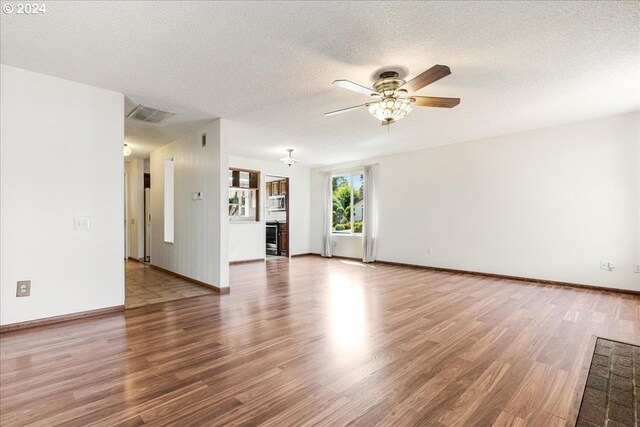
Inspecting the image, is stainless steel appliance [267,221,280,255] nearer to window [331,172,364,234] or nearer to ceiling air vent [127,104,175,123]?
window [331,172,364,234]

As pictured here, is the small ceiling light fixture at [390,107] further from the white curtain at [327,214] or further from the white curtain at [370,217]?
the white curtain at [327,214]

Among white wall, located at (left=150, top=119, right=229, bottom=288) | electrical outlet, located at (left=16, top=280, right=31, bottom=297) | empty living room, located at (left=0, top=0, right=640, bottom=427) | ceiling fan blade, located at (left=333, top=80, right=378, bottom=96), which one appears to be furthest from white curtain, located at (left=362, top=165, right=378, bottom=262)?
electrical outlet, located at (left=16, top=280, right=31, bottom=297)

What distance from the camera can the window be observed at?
26.3ft

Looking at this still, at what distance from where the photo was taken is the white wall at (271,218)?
732 cm

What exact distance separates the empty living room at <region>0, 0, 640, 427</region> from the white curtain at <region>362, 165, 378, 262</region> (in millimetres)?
1169

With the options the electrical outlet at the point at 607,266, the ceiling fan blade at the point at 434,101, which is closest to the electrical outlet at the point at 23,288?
the ceiling fan blade at the point at 434,101

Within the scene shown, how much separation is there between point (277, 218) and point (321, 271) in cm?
344

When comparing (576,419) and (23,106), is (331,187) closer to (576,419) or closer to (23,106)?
(23,106)

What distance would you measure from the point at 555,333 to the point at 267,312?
9.66 feet

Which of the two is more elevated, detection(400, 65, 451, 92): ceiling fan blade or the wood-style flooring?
detection(400, 65, 451, 92): ceiling fan blade

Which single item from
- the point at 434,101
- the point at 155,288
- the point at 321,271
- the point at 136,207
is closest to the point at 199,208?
the point at 155,288

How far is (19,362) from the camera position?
7.41 ft

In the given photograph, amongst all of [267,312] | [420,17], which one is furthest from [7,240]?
[420,17]

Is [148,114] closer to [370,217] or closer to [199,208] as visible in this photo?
[199,208]
